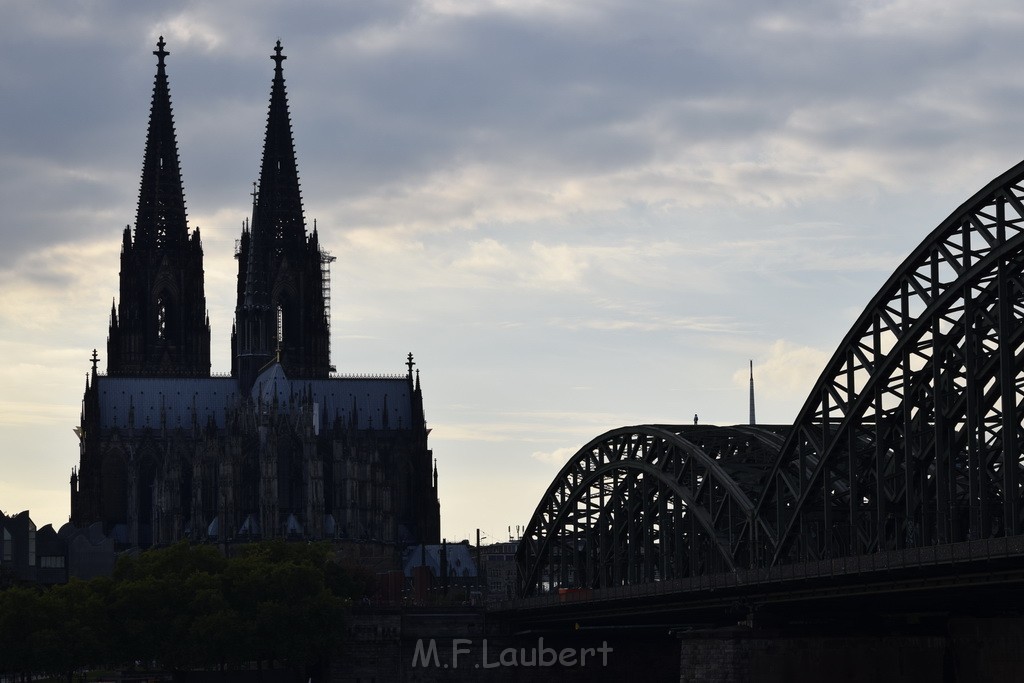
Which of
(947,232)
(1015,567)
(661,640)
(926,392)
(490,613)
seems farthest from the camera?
(490,613)

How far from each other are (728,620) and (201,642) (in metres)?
52.4

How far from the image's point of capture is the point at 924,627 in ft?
282

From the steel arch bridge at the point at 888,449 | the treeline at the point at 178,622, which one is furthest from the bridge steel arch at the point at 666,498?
the treeline at the point at 178,622

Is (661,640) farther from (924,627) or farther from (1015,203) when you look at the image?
(1015,203)

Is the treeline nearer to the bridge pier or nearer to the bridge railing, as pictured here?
the bridge railing

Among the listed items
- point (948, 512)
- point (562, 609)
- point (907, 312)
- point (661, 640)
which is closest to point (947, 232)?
point (907, 312)

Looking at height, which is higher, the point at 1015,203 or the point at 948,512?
the point at 1015,203

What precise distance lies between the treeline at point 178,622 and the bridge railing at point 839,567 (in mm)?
39219

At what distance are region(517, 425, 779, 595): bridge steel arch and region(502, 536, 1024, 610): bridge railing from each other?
2.79 m

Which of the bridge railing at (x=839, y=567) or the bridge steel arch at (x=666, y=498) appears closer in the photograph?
the bridge railing at (x=839, y=567)

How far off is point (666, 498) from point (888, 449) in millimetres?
22640

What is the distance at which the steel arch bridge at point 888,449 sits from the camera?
68.9 metres

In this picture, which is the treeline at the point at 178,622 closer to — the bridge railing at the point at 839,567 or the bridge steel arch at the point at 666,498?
the bridge steel arch at the point at 666,498

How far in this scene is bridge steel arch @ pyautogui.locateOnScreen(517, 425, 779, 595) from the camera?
99.6 m
